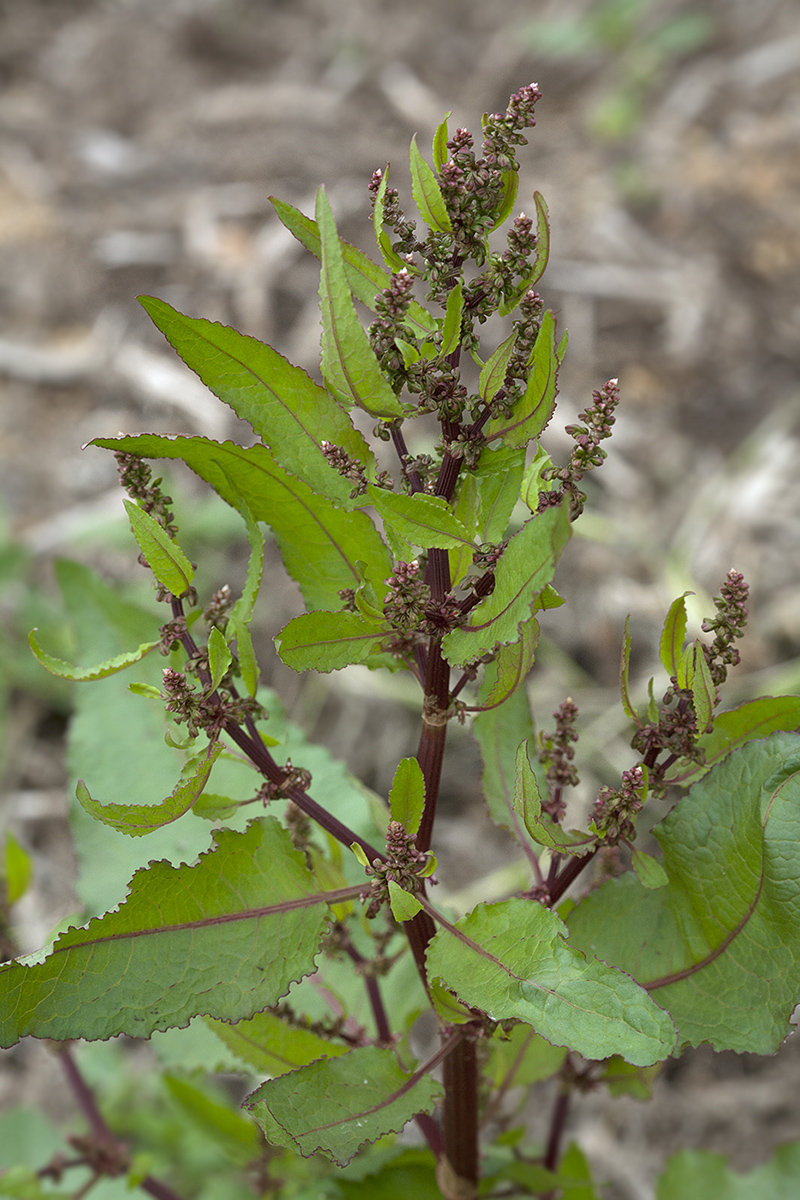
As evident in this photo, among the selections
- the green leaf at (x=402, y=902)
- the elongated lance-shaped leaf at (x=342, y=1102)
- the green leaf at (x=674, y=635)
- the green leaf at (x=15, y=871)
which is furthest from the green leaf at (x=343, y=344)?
the green leaf at (x=15, y=871)

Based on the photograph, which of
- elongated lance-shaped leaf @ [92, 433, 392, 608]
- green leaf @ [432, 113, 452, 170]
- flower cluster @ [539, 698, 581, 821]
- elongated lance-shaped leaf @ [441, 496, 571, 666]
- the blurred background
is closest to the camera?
elongated lance-shaped leaf @ [441, 496, 571, 666]

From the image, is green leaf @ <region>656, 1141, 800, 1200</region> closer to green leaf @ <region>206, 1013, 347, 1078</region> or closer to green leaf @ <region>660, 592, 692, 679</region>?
green leaf @ <region>206, 1013, 347, 1078</region>

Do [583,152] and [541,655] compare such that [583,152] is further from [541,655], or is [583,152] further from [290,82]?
[541,655]

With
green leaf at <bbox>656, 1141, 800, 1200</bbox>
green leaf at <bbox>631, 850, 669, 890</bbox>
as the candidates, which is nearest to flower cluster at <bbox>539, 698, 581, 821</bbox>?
green leaf at <bbox>631, 850, 669, 890</bbox>

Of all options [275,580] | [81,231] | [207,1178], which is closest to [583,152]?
[81,231]

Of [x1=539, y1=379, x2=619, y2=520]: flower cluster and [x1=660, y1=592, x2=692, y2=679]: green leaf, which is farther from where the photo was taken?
[x1=660, y1=592, x2=692, y2=679]: green leaf

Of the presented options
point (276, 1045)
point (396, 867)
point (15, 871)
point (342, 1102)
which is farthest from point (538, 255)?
point (15, 871)

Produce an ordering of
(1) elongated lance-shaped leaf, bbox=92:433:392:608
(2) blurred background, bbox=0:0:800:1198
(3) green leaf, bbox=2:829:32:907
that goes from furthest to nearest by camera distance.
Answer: (2) blurred background, bbox=0:0:800:1198 < (3) green leaf, bbox=2:829:32:907 < (1) elongated lance-shaped leaf, bbox=92:433:392:608

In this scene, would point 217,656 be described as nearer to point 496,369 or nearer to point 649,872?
point 496,369
